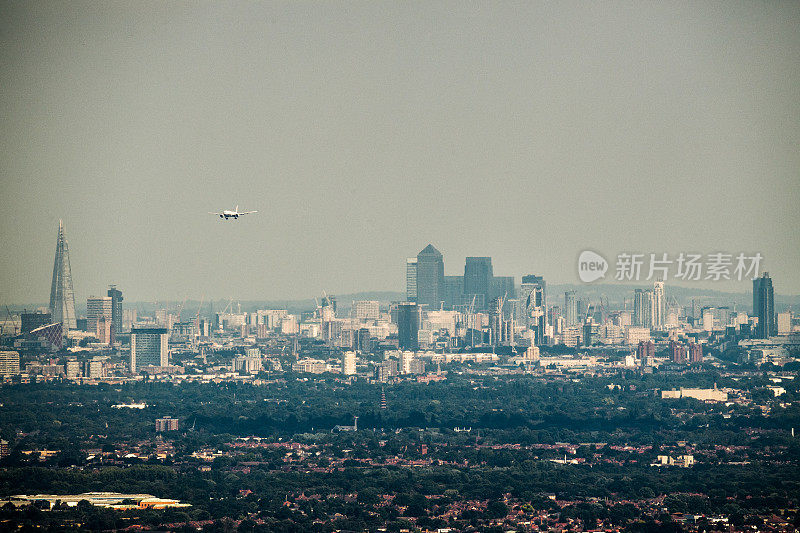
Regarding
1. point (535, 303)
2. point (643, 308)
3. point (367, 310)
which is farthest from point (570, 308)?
point (367, 310)

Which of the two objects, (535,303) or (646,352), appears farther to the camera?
(535,303)

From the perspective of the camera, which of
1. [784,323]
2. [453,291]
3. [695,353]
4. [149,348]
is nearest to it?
[149,348]

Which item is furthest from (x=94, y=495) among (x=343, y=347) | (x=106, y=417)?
(x=343, y=347)

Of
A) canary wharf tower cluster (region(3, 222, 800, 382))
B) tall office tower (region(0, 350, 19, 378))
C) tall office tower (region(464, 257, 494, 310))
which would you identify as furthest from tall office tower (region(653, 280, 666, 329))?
tall office tower (region(0, 350, 19, 378))

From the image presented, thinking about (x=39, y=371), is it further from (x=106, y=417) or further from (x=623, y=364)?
(x=623, y=364)

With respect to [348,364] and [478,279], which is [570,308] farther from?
[348,364]

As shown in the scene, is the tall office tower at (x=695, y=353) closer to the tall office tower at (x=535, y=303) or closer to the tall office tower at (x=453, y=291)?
the tall office tower at (x=535, y=303)
